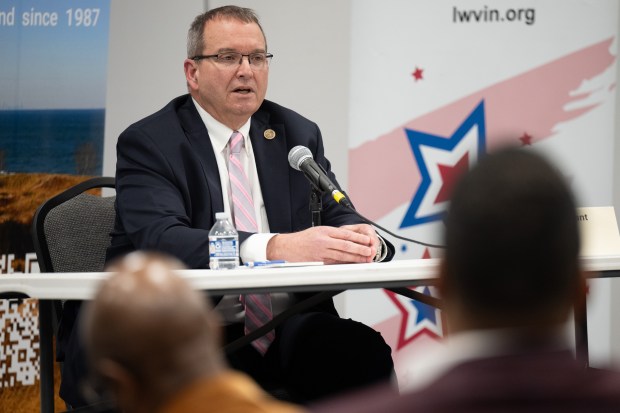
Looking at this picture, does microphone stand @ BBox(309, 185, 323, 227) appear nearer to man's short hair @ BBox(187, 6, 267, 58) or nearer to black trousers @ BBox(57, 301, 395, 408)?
black trousers @ BBox(57, 301, 395, 408)

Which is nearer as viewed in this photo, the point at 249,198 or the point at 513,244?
the point at 513,244

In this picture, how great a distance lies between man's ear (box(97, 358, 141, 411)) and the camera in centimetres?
64

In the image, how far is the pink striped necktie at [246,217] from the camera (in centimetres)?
264

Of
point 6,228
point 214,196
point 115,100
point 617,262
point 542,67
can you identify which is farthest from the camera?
point 542,67

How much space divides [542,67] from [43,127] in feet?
8.12

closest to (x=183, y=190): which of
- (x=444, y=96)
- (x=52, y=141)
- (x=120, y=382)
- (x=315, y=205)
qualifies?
(x=315, y=205)

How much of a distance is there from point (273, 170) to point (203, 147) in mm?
225

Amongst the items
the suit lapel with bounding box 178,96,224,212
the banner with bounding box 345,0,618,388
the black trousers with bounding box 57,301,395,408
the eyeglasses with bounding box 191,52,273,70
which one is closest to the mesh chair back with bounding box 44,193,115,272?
the black trousers with bounding box 57,301,395,408

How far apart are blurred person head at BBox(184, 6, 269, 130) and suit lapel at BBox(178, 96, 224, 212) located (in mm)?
66

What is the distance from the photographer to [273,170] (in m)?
2.89

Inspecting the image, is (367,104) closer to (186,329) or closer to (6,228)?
(6,228)

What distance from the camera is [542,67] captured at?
189 inches

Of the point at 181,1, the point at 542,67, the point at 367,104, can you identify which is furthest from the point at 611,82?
the point at 181,1

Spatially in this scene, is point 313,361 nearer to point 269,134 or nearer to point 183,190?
point 183,190
